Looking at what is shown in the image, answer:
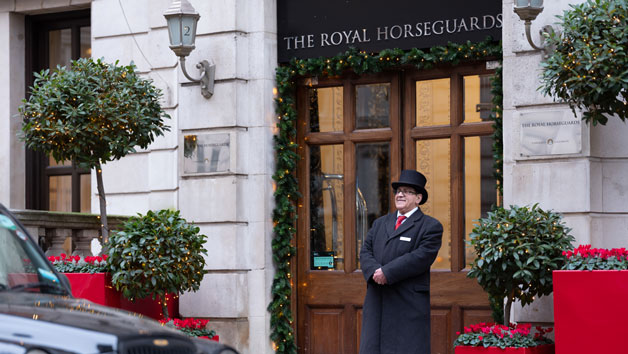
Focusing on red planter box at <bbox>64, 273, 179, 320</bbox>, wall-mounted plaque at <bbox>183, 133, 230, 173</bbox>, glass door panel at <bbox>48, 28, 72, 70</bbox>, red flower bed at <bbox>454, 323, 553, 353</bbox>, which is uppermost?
glass door panel at <bbox>48, 28, 72, 70</bbox>

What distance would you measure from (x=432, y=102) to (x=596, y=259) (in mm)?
3610

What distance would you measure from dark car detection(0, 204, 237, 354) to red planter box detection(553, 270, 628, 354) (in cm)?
429

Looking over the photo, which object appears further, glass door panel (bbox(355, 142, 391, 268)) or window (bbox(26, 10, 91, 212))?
window (bbox(26, 10, 91, 212))

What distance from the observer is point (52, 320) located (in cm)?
543

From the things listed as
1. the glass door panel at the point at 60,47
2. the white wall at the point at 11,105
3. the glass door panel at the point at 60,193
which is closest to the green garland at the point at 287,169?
the glass door panel at the point at 60,193

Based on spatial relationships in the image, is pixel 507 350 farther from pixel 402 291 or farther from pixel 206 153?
pixel 206 153

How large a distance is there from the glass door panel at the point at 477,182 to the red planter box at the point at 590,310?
2720 mm

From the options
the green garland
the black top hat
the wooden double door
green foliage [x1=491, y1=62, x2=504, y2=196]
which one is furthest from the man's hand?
the green garland

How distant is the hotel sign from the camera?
12039 mm

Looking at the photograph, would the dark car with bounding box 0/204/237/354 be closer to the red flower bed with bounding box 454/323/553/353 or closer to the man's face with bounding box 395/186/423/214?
the man's face with bounding box 395/186/423/214

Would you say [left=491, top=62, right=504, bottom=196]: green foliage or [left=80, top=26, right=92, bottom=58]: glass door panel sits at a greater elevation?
[left=80, top=26, right=92, bottom=58]: glass door panel

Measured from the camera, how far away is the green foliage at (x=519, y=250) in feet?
32.9

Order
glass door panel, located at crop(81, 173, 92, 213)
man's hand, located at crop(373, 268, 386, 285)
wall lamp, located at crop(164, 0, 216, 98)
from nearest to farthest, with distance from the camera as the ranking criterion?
man's hand, located at crop(373, 268, 386, 285), wall lamp, located at crop(164, 0, 216, 98), glass door panel, located at crop(81, 173, 92, 213)

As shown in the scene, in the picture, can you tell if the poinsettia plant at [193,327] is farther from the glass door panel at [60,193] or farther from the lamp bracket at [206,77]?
the glass door panel at [60,193]
